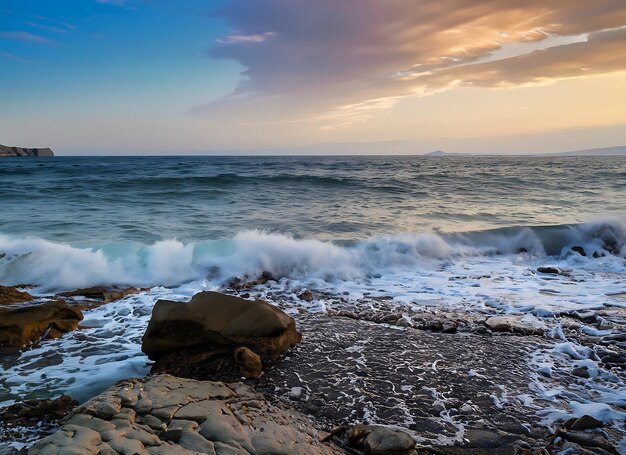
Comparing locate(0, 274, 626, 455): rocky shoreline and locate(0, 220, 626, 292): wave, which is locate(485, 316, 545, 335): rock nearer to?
locate(0, 274, 626, 455): rocky shoreline

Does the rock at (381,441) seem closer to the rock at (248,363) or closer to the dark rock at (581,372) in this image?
the rock at (248,363)

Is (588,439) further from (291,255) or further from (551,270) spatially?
(291,255)

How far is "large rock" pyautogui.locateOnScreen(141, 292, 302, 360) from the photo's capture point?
4859mm

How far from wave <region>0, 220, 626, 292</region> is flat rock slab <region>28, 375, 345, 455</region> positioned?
5.15 meters

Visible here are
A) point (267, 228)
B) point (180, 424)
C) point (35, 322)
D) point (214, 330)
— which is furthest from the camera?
point (267, 228)

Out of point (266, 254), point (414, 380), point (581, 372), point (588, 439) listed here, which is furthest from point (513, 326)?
point (266, 254)

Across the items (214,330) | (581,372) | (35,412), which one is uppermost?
(214,330)

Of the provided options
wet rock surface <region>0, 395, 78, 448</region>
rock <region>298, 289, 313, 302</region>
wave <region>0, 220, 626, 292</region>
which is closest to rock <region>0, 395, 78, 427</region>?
wet rock surface <region>0, 395, 78, 448</region>

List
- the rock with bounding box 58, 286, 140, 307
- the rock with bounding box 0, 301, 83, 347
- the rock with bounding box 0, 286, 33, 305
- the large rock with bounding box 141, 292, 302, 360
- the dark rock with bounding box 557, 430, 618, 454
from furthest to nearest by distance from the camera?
the rock with bounding box 58, 286, 140, 307 < the rock with bounding box 0, 286, 33, 305 < the rock with bounding box 0, 301, 83, 347 < the large rock with bounding box 141, 292, 302, 360 < the dark rock with bounding box 557, 430, 618, 454

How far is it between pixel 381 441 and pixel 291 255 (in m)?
6.75

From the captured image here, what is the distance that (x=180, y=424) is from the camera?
10.2ft

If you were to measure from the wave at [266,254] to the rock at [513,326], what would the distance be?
11.0 ft

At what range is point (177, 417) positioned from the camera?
321cm

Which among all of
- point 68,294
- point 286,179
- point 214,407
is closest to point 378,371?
point 214,407
